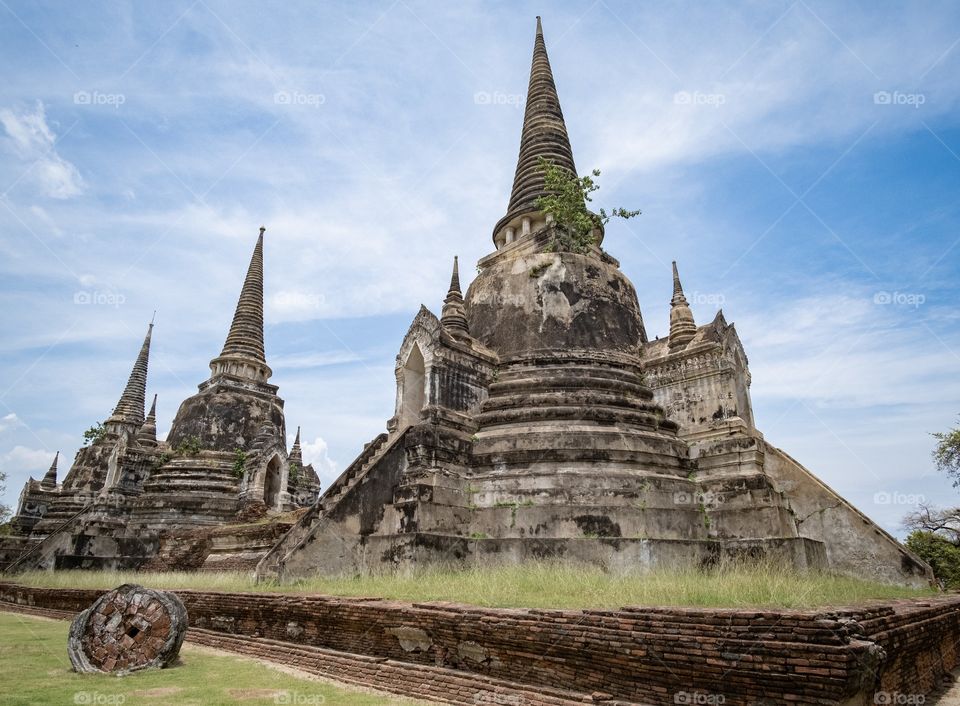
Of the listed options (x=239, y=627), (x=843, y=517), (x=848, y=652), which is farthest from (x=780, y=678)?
(x=843, y=517)

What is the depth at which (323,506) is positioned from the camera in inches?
580

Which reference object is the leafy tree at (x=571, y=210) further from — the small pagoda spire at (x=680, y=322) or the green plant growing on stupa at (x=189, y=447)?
the green plant growing on stupa at (x=189, y=447)

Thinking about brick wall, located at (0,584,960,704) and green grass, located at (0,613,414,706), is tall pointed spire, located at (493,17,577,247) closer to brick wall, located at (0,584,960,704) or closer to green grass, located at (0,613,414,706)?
brick wall, located at (0,584,960,704)

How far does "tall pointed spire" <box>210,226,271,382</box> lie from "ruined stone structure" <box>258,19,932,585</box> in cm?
1370

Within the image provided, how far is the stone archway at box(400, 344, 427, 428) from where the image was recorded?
650 inches

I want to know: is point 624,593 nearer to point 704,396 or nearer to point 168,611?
point 168,611

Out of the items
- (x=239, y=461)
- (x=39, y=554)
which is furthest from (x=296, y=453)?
(x=39, y=554)

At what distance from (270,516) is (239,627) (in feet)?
35.8

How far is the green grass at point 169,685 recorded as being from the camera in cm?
638

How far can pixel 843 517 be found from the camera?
13562mm

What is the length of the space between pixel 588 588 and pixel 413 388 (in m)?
9.38

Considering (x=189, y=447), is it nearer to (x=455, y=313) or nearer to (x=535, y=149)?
(x=455, y=313)

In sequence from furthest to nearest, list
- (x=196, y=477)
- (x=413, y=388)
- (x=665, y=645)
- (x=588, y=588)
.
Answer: (x=196, y=477), (x=413, y=388), (x=588, y=588), (x=665, y=645)

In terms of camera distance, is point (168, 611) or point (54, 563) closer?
point (168, 611)
